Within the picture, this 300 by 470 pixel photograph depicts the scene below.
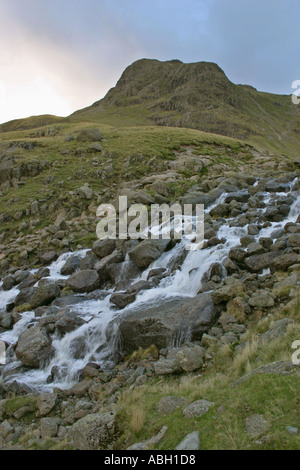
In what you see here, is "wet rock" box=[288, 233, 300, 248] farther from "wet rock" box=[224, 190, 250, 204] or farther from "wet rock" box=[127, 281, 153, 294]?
"wet rock" box=[224, 190, 250, 204]

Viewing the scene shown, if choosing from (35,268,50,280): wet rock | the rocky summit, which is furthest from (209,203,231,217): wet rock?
(35,268,50,280): wet rock

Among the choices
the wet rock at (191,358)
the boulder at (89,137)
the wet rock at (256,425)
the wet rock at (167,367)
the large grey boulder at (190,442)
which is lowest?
the wet rock at (167,367)

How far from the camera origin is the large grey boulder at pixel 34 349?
10.4 metres

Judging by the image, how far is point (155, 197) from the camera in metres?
24.2

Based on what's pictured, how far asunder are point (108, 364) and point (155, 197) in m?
16.5

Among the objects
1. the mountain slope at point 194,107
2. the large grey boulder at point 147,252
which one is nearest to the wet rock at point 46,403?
the large grey boulder at point 147,252

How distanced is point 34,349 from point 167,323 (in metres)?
5.11

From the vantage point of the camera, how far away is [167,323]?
9.88 metres

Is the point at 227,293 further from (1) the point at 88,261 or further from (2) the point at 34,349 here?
(1) the point at 88,261

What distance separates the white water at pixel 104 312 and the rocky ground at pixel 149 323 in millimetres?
308

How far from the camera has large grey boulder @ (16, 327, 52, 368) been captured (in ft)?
34.2

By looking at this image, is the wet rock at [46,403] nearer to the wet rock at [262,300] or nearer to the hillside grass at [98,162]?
the wet rock at [262,300]

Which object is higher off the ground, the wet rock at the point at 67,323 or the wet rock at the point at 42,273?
the wet rock at the point at 42,273

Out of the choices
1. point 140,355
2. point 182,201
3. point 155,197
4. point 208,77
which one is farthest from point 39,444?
point 208,77
